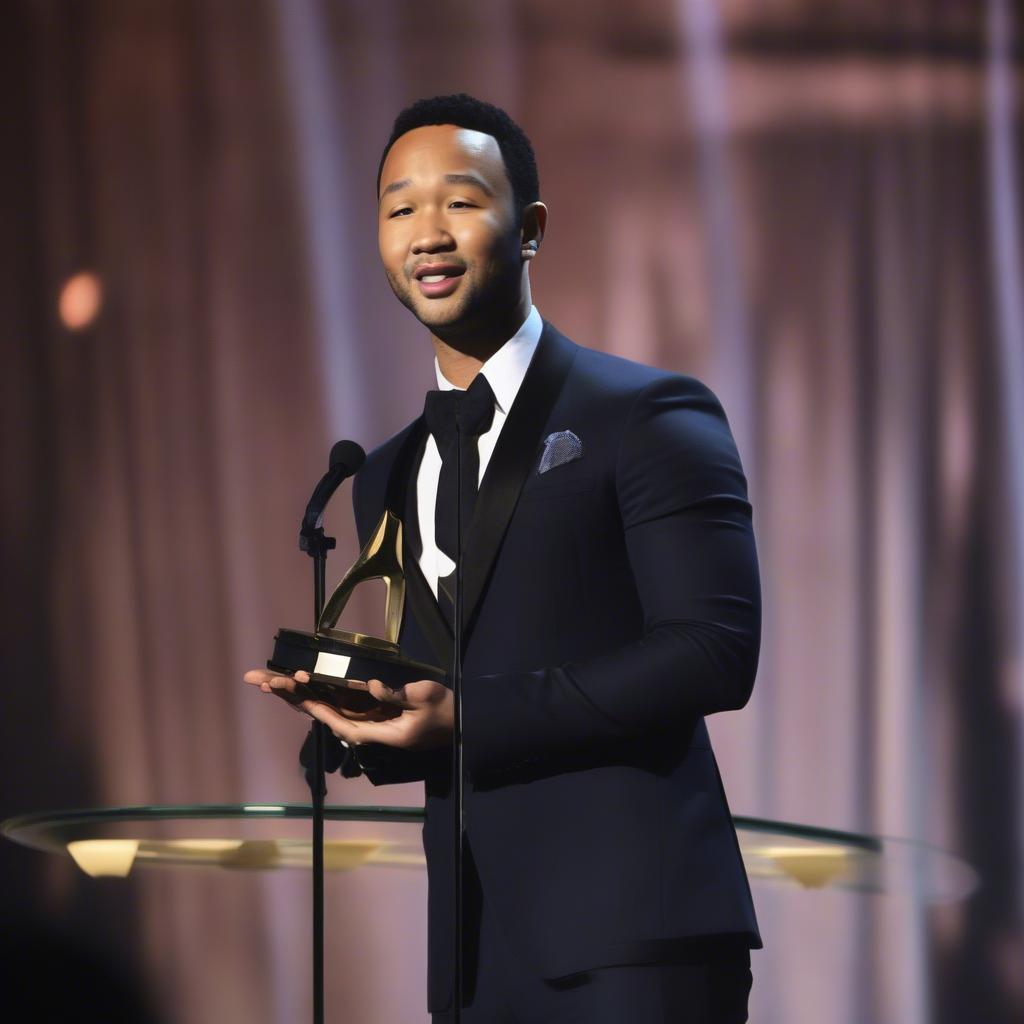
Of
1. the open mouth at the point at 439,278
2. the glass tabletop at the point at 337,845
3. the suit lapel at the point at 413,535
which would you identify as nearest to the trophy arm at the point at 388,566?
the suit lapel at the point at 413,535

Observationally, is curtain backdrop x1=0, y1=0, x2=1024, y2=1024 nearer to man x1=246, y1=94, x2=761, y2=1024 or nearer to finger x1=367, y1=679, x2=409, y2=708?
man x1=246, y1=94, x2=761, y2=1024

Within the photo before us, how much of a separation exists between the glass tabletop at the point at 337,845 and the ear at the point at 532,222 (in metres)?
1.23

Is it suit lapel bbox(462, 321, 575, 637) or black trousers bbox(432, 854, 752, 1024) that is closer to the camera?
black trousers bbox(432, 854, 752, 1024)

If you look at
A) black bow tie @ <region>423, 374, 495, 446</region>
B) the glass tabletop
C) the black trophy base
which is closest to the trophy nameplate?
the black trophy base

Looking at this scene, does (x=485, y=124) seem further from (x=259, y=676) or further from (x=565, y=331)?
(x=565, y=331)

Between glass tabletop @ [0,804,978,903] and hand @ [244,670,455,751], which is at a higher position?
hand @ [244,670,455,751]

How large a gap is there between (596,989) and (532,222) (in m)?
0.86

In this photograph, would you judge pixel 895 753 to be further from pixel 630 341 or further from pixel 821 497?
pixel 630 341

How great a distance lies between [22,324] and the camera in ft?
9.44

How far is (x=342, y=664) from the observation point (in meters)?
1.33

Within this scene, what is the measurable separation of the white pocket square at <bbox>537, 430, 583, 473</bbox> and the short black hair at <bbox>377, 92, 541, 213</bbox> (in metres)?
0.31

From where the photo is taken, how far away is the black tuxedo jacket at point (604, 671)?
1402 millimetres

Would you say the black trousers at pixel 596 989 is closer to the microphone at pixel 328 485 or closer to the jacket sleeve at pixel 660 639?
the jacket sleeve at pixel 660 639

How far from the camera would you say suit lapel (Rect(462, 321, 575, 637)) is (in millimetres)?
1513
